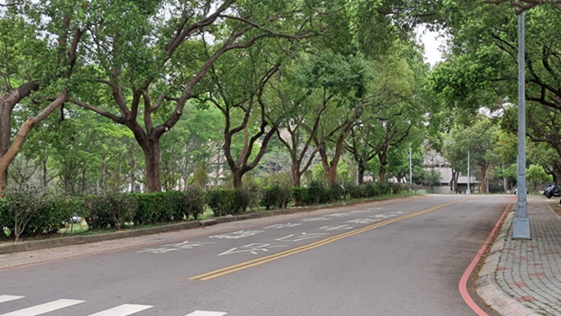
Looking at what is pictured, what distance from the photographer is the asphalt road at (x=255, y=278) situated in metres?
6.31

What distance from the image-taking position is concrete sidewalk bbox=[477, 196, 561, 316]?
20.4 feet

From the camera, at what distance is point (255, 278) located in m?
8.19

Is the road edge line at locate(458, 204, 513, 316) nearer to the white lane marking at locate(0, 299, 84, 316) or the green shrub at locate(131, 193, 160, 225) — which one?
the white lane marking at locate(0, 299, 84, 316)

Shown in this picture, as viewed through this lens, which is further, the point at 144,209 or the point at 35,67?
the point at 144,209

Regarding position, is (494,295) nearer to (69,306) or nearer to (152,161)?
(69,306)

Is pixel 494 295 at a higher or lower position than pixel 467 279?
higher

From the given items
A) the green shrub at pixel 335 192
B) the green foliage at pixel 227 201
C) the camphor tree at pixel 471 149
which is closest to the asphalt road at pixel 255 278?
the green foliage at pixel 227 201

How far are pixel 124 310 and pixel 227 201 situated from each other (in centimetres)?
1538

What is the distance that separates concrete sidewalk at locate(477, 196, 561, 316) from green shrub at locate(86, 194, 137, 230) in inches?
443

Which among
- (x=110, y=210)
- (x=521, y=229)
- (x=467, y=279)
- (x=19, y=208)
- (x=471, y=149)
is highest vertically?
(x=471, y=149)

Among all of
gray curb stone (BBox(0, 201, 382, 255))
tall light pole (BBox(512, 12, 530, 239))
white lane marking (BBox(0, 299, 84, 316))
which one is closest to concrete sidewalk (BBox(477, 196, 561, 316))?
tall light pole (BBox(512, 12, 530, 239))

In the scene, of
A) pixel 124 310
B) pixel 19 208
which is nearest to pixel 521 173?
pixel 124 310

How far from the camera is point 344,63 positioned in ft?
62.5

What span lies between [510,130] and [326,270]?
23337 mm
